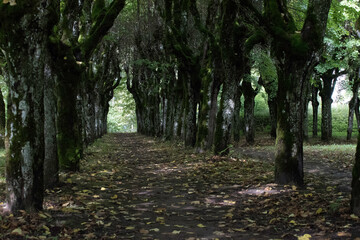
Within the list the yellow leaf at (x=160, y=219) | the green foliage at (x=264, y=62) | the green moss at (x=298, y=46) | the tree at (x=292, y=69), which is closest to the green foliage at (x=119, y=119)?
the green foliage at (x=264, y=62)

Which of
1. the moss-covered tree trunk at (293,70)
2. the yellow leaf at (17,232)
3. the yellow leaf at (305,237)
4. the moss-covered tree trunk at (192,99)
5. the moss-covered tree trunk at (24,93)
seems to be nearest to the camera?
the yellow leaf at (17,232)

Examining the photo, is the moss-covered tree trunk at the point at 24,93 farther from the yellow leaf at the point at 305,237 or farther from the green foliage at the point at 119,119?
the green foliage at the point at 119,119

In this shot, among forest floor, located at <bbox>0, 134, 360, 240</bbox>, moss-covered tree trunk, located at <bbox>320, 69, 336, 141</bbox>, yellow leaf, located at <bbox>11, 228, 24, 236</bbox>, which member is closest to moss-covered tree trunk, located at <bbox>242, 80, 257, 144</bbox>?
moss-covered tree trunk, located at <bbox>320, 69, 336, 141</bbox>

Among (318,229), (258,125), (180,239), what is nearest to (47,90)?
(180,239)

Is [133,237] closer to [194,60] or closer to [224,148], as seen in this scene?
[224,148]

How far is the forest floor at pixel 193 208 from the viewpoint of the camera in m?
5.43

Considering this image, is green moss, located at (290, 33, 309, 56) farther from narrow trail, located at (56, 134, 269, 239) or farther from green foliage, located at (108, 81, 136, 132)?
green foliage, located at (108, 81, 136, 132)

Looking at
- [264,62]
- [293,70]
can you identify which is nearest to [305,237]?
[293,70]

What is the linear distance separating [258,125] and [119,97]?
28478 mm

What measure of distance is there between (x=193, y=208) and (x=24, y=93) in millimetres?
4037

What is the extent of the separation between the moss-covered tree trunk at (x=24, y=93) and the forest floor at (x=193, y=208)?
1.73 feet

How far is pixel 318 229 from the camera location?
5.36 m

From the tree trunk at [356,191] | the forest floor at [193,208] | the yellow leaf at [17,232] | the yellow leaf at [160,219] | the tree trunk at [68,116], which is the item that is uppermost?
the tree trunk at [68,116]

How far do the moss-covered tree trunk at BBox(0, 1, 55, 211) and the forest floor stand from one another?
1.73 feet
